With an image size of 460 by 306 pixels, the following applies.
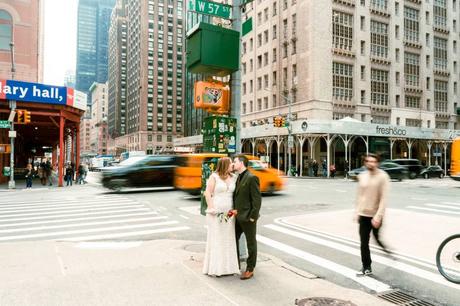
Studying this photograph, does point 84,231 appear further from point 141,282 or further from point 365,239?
point 365,239

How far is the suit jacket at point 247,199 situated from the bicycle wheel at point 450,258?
2.95 metres

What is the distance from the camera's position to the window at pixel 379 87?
172 ft

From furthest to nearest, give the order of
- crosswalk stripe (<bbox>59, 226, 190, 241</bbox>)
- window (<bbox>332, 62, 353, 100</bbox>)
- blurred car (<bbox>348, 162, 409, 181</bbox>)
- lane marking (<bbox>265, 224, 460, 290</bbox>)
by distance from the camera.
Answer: window (<bbox>332, 62, 353, 100</bbox>)
blurred car (<bbox>348, 162, 409, 181</bbox>)
crosswalk stripe (<bbox>59, 226, 190, 241</bbox>)
lane marking (<bbox>265, 224, 460, 290</bbox>)

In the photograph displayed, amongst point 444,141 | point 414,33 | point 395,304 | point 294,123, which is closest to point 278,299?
point 395,304

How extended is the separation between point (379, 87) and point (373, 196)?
168 feet

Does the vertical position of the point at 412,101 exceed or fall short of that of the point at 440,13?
it falls short

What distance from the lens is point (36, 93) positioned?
88.1 ft

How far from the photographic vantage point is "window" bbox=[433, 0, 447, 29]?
6006cm

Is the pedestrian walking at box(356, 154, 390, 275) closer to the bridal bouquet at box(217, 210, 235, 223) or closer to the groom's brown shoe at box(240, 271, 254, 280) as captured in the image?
the groom's brown shoe at box(240, 271, 254, 280)

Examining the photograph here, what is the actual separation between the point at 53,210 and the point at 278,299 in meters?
11.6

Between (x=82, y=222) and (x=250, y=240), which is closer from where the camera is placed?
(x=250, y=240)

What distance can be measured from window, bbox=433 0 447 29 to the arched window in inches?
2275

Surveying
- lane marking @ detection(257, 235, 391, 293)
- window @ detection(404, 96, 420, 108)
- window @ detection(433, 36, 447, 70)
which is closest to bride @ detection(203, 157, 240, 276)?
lane marking @ detection(257, 235, 391, 293)

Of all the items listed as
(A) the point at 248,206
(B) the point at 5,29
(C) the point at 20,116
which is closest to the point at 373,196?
(A) the point at 248,206
